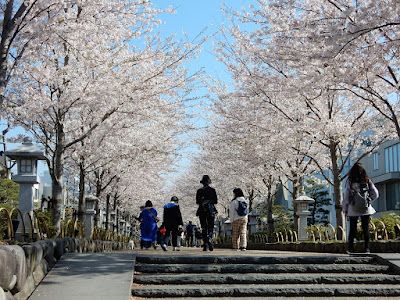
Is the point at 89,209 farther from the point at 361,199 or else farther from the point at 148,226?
the point at 361,199

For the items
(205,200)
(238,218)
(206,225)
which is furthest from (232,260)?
(238,218)

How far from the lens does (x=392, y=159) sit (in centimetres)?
4372

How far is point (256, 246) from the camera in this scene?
78.4 ft

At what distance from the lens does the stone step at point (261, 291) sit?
21.1ft

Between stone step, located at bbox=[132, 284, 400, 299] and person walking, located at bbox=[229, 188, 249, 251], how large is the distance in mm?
5526

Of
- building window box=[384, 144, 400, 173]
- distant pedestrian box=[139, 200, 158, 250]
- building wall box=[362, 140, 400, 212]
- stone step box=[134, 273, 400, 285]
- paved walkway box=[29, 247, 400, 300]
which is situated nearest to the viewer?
paved walkway box=[29, 247, 400, 300]

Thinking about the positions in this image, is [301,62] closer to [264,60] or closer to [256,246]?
[264,60]

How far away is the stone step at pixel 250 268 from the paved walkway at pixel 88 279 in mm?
420

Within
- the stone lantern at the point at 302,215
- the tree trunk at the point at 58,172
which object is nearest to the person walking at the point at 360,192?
the tree trunk at the point at 58,172

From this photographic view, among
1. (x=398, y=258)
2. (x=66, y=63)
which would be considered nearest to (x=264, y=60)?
(x=66, y=63)

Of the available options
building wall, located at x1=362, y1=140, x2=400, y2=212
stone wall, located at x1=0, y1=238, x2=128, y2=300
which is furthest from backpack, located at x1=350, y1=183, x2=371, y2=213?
building wall, located at x1=362, y1=140, x2=400, y2=212

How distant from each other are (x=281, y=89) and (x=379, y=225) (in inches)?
196

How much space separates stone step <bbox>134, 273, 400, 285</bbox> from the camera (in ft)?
23.0

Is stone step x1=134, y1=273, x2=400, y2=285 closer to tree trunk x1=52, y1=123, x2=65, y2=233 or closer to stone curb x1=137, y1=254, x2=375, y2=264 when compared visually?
stone curb x1=137, y1=254, x2=375, y2=264
